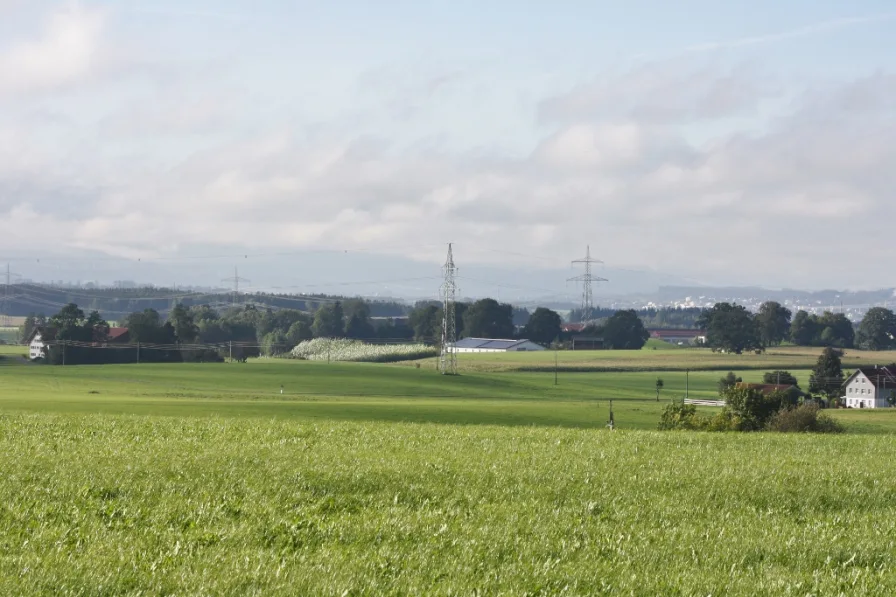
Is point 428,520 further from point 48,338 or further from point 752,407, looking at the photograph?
point 48,338

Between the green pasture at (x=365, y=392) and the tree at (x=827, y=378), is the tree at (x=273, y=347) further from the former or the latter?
the tree at (x=827, y=378)

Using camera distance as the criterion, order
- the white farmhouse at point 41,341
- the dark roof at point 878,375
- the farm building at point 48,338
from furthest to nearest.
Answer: the farm building at point 48,338, the white farmhouse at point 41,341, the dark roof at point 878,375

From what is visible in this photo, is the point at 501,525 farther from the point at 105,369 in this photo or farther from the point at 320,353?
the point at 320,353

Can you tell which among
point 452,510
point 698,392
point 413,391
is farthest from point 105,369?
point 452,510

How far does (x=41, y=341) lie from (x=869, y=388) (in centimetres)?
10221

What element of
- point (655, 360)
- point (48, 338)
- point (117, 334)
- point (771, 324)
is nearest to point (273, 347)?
point (117, 334)

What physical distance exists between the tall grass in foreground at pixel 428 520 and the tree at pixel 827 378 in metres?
99.8

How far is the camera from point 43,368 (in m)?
113

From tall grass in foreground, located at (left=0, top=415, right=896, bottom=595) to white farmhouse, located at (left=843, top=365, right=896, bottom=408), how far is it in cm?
9833

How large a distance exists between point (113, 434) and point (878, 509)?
1744 centimetres

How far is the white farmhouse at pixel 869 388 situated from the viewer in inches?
4557

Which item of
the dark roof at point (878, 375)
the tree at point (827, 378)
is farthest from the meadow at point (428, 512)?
the dark roof at point (878, 375)

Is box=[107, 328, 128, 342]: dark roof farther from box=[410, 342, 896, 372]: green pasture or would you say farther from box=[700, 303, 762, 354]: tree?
box=[700, 303, 762, 354]: tree

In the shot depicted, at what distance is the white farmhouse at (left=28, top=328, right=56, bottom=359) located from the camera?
13550cm
